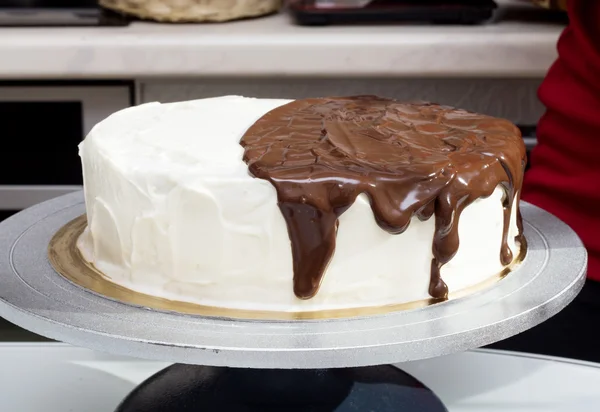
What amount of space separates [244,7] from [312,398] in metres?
1.13

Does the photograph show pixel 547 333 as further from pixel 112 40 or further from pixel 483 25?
pixel 112 40

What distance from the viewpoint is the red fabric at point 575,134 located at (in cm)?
125

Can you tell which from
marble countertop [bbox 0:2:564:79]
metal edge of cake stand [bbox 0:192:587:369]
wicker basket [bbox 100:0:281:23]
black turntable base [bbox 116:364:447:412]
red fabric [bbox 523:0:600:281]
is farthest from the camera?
wicker basket [bbox 100:0:281:23]

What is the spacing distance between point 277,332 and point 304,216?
0.11 m

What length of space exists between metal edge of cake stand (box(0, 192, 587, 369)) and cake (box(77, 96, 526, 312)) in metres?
0.05

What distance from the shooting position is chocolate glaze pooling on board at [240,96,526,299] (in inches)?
30.2

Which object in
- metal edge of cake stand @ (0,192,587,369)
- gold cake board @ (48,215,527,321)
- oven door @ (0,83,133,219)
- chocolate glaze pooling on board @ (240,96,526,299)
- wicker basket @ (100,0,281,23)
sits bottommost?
oven door @ (0,83,133,219)

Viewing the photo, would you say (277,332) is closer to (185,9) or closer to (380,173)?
(380,173)

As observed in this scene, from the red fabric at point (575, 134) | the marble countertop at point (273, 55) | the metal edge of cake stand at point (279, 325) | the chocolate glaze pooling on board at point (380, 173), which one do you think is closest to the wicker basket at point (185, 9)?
the marble countertop at point (273, 55)

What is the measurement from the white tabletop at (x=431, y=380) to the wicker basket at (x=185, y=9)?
3.03 feet

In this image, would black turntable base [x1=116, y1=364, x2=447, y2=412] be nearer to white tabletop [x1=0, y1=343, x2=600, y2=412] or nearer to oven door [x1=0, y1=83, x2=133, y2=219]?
white tabletop [x1=0, y1=343, x2=600, y2=412]

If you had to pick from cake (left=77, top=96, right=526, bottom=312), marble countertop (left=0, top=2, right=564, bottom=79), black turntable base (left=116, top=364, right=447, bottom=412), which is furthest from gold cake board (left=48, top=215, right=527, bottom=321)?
marble countertop (left=0, top=2, right=564, bottom=79)

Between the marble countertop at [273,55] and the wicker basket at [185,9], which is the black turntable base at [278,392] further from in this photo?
the wicker basket at [185,9]

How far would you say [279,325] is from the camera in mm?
743
